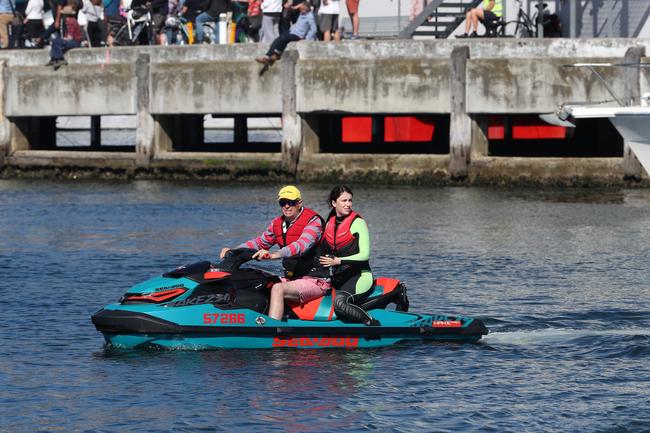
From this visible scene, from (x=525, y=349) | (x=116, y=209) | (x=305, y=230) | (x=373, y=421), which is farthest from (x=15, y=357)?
(x=116, y=209)

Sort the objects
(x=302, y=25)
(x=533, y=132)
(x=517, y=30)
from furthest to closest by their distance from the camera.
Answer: (x=533, y=132), (x=517, y=30), (x=302, y=25)

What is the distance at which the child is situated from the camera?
32.4 meters

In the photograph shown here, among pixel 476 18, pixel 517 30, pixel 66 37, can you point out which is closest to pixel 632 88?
pixel 476 18

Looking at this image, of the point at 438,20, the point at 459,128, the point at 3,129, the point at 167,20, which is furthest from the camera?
the point at 3,129

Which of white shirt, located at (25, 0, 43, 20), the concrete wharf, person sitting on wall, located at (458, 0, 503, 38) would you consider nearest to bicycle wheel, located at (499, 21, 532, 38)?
person sitting on wall, located at (458, 0, 503, 38)

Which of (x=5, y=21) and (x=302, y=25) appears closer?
(x=302, y=25)

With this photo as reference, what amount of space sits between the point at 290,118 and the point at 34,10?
24.7ft

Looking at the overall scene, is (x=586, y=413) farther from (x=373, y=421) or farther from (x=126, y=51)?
(x=126, y=51)

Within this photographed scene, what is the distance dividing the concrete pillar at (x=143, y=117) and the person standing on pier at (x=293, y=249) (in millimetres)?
20558

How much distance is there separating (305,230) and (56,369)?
278cm

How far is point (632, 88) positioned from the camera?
3008 centimetres

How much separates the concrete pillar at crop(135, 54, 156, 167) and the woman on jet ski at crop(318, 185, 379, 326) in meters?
20.8

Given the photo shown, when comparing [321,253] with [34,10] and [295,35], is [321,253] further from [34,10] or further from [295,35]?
[34,10]

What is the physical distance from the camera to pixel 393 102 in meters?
32.1
